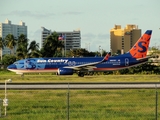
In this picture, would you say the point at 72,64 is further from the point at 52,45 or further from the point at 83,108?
the point at 52,45

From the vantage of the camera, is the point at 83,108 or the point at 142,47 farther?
the point at 142,47

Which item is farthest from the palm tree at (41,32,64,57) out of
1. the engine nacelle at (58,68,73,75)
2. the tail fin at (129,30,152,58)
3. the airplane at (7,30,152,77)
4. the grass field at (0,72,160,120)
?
the grass field at (0,72,160,120)

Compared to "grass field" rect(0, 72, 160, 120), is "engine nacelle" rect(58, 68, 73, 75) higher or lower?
higher

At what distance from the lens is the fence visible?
715 inches

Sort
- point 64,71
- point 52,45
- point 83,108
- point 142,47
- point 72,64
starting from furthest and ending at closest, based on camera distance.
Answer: point 52,45 < point 142,47 < point 72,64 < point 64,71 < point 83,108

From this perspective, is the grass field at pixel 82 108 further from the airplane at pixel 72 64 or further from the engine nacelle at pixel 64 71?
the airplane at pixel 72 64

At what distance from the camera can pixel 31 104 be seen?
22.1 meters

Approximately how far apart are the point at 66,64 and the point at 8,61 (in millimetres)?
46948

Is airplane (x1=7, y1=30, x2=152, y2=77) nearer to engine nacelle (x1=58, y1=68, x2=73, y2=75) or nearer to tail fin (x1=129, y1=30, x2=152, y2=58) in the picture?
engine nacelle (x1=58, y1=68, x2=73, y2=75)

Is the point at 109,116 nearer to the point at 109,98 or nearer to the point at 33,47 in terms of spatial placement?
the point at 109,98

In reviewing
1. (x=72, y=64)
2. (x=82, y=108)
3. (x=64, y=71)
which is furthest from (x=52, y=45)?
(x=82, y=108)

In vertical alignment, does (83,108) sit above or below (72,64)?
below

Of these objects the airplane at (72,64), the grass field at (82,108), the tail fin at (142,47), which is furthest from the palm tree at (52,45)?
the grass field at (82,108)

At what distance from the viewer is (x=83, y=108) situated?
68.1 ft
